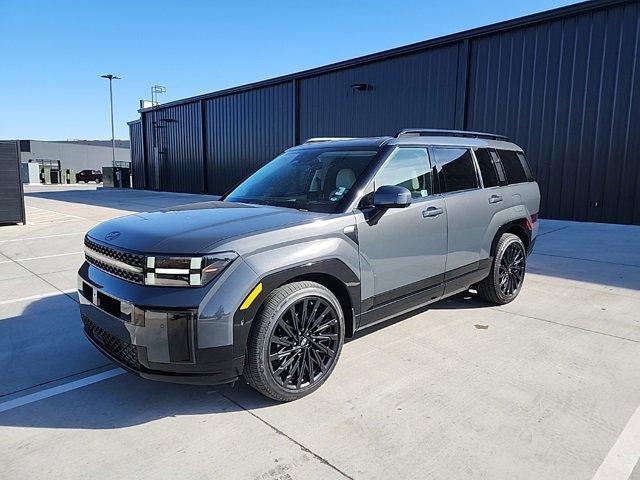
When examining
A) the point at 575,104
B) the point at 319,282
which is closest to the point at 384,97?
the point at 575,104

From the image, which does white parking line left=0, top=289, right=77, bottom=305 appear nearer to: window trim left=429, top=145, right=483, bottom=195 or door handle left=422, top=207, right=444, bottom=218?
door handle left=422, top=207, right=444, bottom=218

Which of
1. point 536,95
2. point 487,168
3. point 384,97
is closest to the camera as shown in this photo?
point 487,168

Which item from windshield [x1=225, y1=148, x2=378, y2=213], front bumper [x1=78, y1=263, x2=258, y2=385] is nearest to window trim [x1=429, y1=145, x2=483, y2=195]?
windshield [x1=225, y1=148, x2=378, y2=213]

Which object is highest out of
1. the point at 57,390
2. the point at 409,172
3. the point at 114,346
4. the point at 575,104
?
the point at 575,104

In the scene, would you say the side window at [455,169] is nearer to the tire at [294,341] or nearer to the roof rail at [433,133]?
the roof rail at [433,133]

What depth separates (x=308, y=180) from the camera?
13.5ft

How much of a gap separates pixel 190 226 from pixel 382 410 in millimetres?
1714

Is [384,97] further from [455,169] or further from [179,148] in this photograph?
[179,148]

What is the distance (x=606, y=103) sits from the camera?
11.8 metres

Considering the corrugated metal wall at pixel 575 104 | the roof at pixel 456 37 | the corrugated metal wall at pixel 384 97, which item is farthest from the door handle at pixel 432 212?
the corrugated metal wall at pixel 384 97

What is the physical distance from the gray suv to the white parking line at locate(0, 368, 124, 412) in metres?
0.40

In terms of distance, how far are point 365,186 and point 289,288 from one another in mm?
1067

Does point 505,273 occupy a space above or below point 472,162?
below

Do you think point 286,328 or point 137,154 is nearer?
point 286,328
